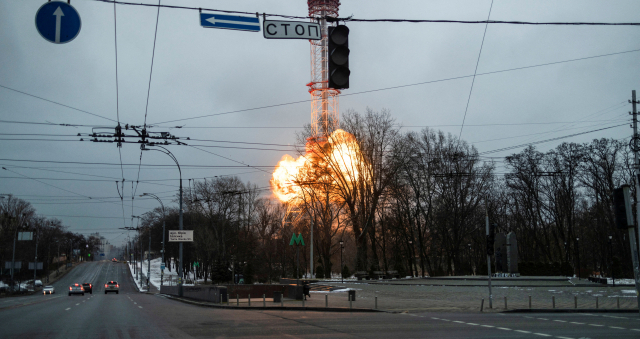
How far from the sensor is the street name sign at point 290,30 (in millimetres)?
9125

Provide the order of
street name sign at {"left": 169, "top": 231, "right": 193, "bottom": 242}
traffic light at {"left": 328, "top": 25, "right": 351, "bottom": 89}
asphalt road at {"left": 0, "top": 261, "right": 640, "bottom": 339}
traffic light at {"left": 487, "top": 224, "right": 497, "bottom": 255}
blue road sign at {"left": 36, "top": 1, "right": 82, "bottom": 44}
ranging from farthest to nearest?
1. street name sign at {"left": 169, "top": 231, "right": 193, "bottom": 242}
2. traffic light at {"left": 487, "top": 224, "right": 497, "bottom": 255}
3. asphalt road at {"left": 0, "top": 261, "right": 640, "bottom": 339}
4. blue road sign at {"left": 36, "top": 1, "right": 82, "bottom": 44}
5. traffic light at {"left": 328, "top": 25, "right": 351, "bottom": 89}

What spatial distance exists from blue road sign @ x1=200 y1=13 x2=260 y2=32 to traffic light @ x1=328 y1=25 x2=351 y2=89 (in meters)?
1.41

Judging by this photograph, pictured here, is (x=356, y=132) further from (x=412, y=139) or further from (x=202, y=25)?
(x=202, y=25)

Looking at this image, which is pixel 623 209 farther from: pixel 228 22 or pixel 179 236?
pixel 179 236

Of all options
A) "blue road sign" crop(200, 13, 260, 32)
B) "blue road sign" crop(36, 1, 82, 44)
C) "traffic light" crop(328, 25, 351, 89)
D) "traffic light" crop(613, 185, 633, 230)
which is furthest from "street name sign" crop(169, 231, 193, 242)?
"traffic light" crop(613, 185, 633, 230)

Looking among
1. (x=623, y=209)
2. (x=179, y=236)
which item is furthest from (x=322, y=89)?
(x=623, y=209)

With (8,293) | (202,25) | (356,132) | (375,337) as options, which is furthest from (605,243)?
(8,293)

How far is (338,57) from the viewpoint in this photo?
901 centimetres

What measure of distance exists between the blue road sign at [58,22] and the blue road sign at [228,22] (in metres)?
2.46

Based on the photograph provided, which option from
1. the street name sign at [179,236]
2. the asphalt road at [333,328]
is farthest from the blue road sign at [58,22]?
the street name sign at [179,236]

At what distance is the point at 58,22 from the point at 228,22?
10.6 feet

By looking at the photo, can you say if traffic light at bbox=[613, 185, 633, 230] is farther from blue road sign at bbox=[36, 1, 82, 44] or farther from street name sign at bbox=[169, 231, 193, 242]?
street name sign at bbox=[169, 231, 193, 242]

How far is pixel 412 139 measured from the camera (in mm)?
55219

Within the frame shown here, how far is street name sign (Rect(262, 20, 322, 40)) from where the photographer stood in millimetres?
9125
